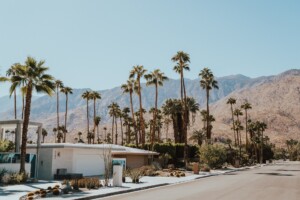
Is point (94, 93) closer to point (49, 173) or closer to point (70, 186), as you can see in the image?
point (49, 173)

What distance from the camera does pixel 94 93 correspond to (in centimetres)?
8606

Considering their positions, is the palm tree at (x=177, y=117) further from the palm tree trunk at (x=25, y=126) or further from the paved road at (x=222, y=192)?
the paved road at (x=222, y=192)

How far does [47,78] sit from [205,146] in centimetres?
3551

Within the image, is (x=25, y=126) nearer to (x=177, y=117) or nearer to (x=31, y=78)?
(x=31, y=78)

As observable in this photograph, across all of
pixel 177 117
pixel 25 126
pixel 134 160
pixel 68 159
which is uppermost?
pixel 177 117

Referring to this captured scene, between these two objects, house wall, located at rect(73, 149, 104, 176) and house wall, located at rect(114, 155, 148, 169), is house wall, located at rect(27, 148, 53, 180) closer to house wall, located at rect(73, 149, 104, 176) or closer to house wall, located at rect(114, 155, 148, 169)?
house wall, located at rect(73, 149, 104, 176)

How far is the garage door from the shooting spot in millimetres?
39188

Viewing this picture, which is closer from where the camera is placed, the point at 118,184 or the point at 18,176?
the point at 118,184

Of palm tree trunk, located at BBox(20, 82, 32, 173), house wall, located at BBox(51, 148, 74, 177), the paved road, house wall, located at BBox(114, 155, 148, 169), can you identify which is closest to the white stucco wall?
palm tree trunk, located at BBox(20, 82, 32, 173)


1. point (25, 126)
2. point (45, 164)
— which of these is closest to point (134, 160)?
point (45, 164)

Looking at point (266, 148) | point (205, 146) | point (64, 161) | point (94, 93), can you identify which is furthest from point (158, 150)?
point (266, 148)

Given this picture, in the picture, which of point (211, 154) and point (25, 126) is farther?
point (211, 154)

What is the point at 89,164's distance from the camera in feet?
135

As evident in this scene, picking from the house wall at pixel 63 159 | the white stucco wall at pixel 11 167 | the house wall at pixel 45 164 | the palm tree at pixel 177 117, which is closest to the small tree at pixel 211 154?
the palm tree at pixel 177 117
